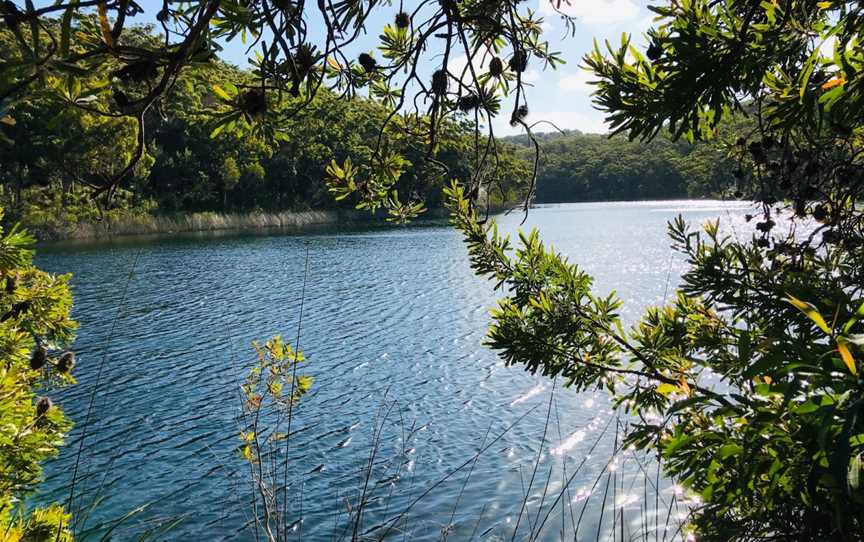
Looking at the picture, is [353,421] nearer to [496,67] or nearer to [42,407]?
[42,407]

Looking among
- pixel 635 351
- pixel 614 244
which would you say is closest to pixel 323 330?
pixel 635 351

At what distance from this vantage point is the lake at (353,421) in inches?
258

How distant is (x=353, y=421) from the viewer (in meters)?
9.39

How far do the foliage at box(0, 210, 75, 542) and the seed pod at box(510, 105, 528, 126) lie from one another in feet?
5.38

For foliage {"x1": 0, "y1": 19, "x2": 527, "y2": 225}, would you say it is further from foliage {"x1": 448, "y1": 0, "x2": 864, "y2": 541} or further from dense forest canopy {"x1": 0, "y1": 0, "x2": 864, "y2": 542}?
foliage {"x1": 448, "y1": 0, "x2": 864, "y2": 541}

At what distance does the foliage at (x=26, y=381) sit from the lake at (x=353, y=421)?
0.39m

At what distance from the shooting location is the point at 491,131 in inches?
65.4

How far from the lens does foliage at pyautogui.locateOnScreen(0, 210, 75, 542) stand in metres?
2.10

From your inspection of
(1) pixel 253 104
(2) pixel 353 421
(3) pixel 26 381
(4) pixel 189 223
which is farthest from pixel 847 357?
(4) pixel 189 223

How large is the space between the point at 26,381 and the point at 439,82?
235 centimetres

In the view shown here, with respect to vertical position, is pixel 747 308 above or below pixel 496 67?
below

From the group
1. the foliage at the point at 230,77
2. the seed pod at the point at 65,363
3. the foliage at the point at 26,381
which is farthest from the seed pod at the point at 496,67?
the seed pod at the point at 65,363

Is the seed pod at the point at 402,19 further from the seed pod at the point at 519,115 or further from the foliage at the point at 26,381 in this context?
the foliage at the point at 26,381

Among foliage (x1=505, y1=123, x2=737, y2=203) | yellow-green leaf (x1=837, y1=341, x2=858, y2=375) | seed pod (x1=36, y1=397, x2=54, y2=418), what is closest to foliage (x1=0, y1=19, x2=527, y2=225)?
yellow-green leaf (x1=837, y1=341, x2=858, y2=375)
